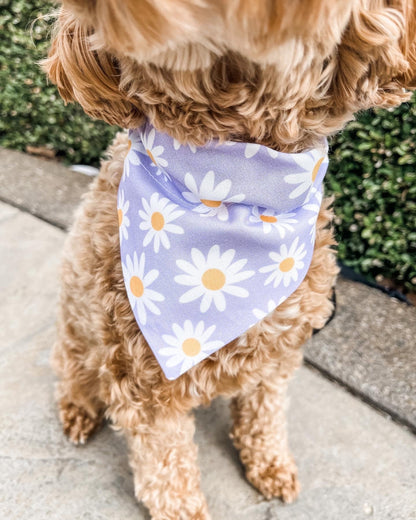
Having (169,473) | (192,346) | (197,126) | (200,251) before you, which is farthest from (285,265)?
(169,473)

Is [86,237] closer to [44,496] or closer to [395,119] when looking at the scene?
[44,496]

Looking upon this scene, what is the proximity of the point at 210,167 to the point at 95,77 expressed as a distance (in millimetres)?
360

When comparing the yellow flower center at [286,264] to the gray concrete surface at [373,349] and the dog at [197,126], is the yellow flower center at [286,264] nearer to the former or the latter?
the dog at [197,126]

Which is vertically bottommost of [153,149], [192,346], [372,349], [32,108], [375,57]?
[372,349]

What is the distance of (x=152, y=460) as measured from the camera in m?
1.64

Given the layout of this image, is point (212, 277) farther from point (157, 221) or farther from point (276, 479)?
point (276, 479)

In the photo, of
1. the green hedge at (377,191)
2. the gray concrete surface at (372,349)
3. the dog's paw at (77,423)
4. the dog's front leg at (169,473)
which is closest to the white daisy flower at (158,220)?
the dog's front leg at (169,473)

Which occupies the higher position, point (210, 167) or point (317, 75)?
point (317, 75)

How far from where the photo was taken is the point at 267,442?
6.09 feet

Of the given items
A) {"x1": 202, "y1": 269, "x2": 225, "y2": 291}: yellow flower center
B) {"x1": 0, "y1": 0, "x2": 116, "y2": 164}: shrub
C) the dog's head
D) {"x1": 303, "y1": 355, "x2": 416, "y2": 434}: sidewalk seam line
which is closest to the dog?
the dog's head

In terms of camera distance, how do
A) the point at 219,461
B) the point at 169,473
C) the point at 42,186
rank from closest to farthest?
the point at 169,473
the point at 219,461
the point at 42,186

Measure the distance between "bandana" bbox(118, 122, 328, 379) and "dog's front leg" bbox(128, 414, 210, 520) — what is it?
1.26 ft

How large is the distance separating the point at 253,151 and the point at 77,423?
4.62ft

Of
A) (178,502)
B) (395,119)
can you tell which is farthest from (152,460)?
(395,119)
